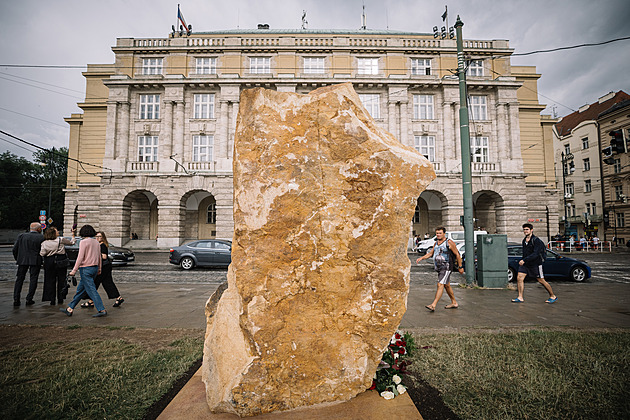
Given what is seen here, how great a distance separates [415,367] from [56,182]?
6206 centimetres

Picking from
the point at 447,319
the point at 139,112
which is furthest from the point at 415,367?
the point at 139,112

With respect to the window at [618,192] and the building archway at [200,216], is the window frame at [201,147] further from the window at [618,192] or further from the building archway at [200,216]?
the window at [618,192]

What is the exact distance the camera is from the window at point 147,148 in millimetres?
26422

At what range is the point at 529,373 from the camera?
302 cm

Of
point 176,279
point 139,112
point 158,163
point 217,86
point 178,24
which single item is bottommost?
point 176,279

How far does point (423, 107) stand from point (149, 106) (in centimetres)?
2413

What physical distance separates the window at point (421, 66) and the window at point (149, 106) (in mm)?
23013

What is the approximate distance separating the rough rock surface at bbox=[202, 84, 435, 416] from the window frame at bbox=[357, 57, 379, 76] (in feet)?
92.4

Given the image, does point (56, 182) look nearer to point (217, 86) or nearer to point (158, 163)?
point (158, 163)

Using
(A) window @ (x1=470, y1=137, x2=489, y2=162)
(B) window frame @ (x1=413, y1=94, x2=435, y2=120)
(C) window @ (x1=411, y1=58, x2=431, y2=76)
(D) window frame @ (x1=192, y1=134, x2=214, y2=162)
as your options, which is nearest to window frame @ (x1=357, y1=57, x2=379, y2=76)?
(C) window @ (x1=411, y1=58, x2=431, y2=76)

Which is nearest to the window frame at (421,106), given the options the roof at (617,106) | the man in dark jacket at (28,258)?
the roof at (617,106)

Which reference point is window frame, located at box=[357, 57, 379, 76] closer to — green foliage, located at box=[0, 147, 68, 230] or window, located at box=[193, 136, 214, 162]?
window, located at box=[193, 136, 214, 162]

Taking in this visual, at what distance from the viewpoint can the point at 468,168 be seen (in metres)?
9.25

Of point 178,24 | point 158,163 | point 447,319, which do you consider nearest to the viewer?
point 447,319
